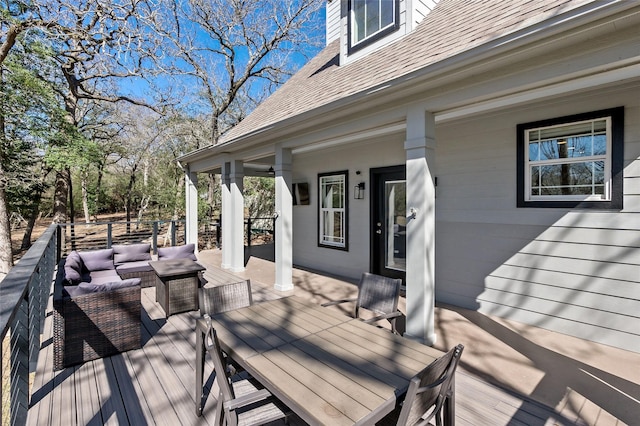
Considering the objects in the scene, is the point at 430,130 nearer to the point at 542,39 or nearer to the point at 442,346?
the point at 542,39

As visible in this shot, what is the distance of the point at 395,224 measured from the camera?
5.62m

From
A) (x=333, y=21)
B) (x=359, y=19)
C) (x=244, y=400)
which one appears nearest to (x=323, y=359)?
(x=244, y=400)

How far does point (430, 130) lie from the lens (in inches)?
127

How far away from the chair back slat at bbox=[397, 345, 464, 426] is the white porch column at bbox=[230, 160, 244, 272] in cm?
570

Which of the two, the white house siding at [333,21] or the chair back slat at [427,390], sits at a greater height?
the white house siding at [333,21]

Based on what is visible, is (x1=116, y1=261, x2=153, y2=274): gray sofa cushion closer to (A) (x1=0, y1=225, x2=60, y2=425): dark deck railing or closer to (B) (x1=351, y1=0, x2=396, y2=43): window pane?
(A) (x1=0, y1=225, x2=60, y2=425): dark deck railing

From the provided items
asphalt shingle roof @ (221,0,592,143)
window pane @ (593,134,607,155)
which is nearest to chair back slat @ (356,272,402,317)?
asphalt shingle roof @ (221,0,592,143)

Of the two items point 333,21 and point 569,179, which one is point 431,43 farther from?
point 333,21

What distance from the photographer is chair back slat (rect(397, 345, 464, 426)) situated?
1.37m

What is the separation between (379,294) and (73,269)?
410cm

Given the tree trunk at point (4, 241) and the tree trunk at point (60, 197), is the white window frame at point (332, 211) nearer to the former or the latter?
the tree trunk at point (4, 241)

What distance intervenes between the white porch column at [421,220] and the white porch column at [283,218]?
8.40ft

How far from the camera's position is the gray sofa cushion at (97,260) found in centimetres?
517

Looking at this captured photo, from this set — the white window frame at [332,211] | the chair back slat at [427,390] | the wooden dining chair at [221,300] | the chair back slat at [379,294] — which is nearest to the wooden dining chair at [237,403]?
the wooden dining chair at [221,300]
